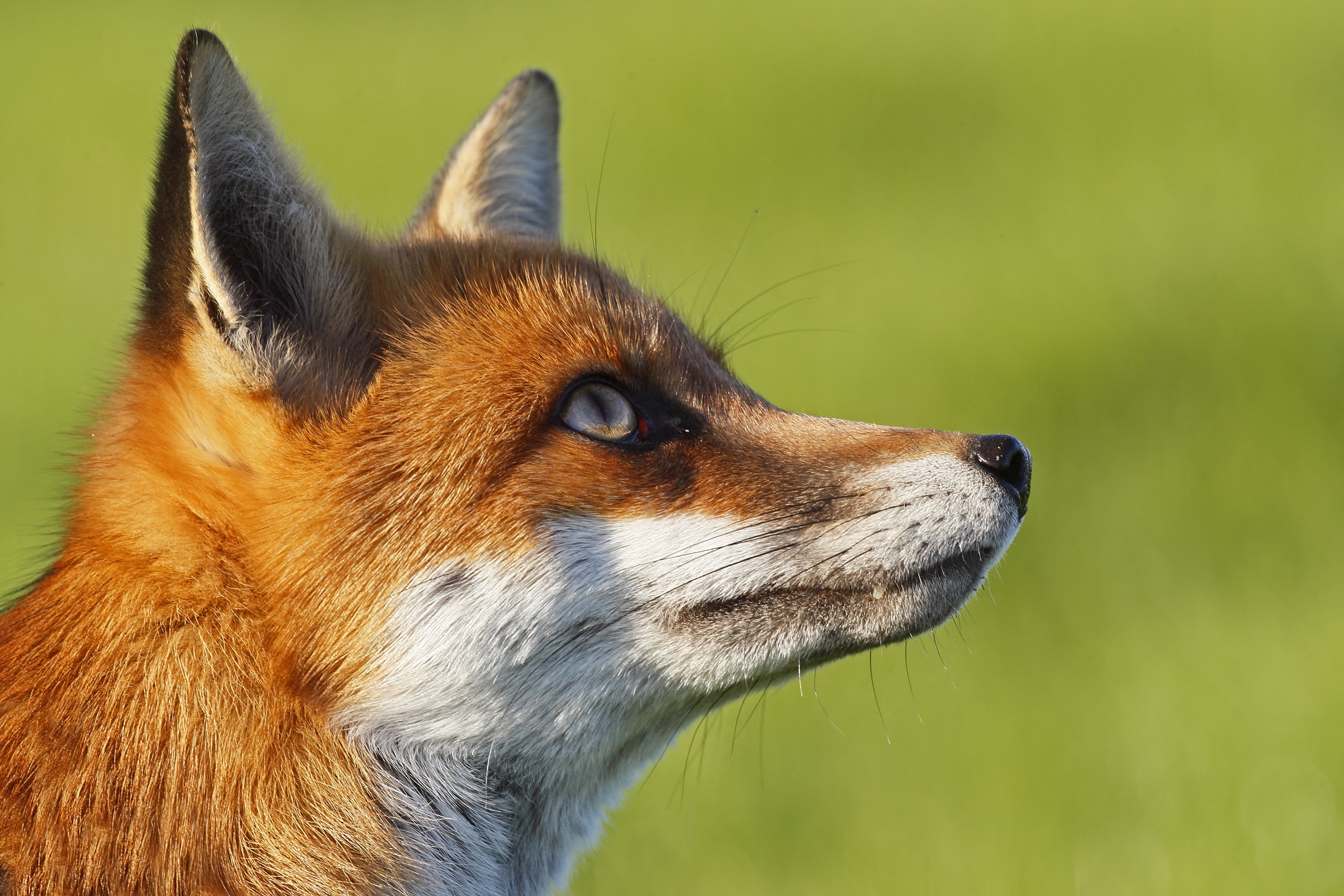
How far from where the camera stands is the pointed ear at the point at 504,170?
5711 millimetres

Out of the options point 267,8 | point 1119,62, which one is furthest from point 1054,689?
point 267,8

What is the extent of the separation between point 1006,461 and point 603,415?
54.6 inches

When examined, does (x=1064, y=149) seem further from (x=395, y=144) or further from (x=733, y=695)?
(x=733, y=695)

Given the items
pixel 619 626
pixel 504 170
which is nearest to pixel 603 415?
pixel 619 626

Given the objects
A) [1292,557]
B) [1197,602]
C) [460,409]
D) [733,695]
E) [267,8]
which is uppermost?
[267,8]

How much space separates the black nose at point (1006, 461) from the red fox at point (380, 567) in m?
0.01

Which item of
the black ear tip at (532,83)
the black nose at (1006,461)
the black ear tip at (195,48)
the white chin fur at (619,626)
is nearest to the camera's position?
the black ear tip at (195,48)

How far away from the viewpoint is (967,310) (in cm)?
1173

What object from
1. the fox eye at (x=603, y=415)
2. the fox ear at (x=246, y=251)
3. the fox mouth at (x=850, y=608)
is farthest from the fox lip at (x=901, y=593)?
the fox ear at (x=246, y=251)

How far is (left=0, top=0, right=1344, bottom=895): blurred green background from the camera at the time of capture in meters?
7.16

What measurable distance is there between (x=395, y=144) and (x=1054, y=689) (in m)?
13.6

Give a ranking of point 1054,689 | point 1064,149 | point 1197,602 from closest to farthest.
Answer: point 1054,689, point 1197,602, point 1064,149

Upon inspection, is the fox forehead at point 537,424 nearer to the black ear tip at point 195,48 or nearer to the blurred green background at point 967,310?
the blurred green background at point 967,310

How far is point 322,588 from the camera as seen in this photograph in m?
3.74
